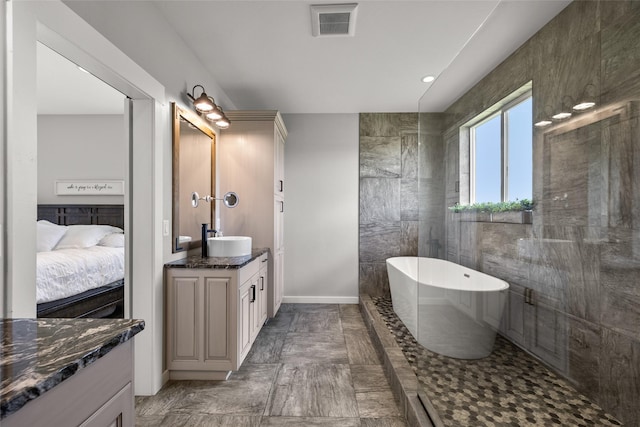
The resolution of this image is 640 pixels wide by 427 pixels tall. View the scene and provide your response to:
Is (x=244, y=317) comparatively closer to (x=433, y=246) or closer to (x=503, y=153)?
(x=433, y=246)

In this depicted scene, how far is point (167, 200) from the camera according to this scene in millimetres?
2168

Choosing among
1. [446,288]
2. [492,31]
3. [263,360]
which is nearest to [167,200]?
[263,360]

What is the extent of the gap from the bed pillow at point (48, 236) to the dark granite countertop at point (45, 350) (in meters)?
3.12

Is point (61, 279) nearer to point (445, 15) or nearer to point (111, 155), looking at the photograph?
point (111, 155)

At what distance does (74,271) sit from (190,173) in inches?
51.4

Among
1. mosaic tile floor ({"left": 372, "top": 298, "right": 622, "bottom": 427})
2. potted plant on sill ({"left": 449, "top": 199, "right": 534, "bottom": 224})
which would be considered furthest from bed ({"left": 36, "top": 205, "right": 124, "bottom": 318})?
potted plant on sill ({"left": 449, "top": 199, "right": 534, "bottom": 224})

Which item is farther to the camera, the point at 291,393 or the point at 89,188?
the point at 89,188

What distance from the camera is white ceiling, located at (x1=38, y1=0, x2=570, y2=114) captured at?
5.53 ft

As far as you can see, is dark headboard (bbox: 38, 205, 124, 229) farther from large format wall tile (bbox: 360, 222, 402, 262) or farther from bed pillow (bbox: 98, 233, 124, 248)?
large format wall tile (bbox: 360, 222, 402, 262)

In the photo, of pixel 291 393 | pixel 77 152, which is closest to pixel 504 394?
pixel 291 393

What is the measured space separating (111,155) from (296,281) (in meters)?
3.01

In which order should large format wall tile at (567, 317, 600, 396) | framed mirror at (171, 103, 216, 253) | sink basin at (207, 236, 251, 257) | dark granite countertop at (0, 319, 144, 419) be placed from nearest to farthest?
dark granite countertop at (0, 319, 144, 419) < large format wall tile at (567, 317, 600, 396) < framed mirror at (171, 103, 216, 253) < sink basin at (207, 236, 251, 257)

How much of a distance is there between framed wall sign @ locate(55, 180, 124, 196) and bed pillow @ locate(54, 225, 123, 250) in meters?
0.58

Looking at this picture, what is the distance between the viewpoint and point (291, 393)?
2.02m
